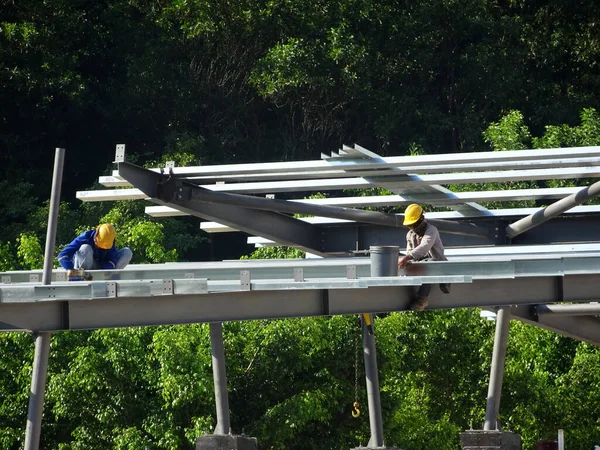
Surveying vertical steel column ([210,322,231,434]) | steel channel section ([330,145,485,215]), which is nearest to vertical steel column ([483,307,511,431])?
steel channel section ([330,145,485,215])

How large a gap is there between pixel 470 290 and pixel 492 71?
35.0 m

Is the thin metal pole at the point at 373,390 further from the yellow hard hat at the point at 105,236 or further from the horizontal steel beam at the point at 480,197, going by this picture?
the yellow hard hat at the point at 105,236

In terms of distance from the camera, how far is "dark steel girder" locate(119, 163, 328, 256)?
22531 mm

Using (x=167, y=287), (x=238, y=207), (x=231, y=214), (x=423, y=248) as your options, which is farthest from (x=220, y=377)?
(x=167, y=287)

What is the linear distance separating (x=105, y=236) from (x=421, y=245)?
161 inches

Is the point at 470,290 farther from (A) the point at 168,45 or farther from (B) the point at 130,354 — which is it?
(A) the point at 168,45

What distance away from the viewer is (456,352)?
121 feet

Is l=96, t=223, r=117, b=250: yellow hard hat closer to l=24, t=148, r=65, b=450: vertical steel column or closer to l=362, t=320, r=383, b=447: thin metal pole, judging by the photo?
l=24, t=148, r=65, b=450: vertical steel column

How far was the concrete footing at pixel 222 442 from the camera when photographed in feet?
79.7

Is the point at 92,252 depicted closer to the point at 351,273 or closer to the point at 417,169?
the point at 351,273

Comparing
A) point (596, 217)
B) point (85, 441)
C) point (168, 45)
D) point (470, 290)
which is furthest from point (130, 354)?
point (168, 45)

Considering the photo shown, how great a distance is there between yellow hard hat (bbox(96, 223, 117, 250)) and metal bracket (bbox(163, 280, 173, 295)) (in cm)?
204

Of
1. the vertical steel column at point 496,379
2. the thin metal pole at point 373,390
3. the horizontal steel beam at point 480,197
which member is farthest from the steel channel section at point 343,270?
the vertical steel column at point 496,379

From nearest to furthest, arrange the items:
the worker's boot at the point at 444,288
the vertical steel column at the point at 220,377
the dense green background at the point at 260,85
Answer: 1. the worker's boot at the point at 444,288
2. the vertical steel column at the point at 220,377
3. the dense green background at the point at 260,85
